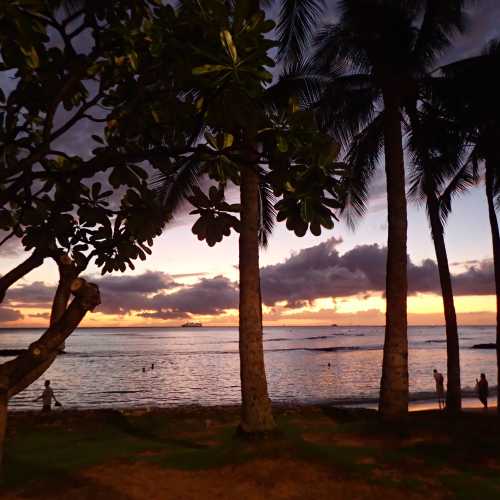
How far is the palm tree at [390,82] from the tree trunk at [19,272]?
10.8 meters

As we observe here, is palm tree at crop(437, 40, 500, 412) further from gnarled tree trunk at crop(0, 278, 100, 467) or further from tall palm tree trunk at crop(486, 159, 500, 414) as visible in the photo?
gnarled tree trunk at crop(0, 278, 100, 467)

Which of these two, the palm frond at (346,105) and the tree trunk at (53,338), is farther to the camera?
the palm frond at (346,105)

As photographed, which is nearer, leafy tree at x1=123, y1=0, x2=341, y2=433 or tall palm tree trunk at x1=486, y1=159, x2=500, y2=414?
leafy tree at x1=123, y1=0, x2=341, y2=433

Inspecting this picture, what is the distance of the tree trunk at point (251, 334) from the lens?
12.2 meters

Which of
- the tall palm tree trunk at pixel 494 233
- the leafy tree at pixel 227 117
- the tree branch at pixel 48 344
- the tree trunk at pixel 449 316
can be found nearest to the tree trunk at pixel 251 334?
the leafy tree at pixel 227 117

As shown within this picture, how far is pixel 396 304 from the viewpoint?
571 inches

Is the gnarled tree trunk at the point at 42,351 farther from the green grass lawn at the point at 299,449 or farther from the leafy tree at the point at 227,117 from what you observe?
the green grass lawn at the point at 299,449

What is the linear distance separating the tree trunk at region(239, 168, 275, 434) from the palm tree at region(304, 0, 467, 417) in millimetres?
4047

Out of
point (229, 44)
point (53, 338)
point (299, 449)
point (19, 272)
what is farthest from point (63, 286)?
point (299, 449)

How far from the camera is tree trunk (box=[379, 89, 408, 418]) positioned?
47.1 ft

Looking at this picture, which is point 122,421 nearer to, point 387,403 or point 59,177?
point 387,403

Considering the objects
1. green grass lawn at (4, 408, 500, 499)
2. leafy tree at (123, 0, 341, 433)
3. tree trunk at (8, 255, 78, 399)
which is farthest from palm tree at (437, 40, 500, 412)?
tree trunk at (8, 255, 78, 399)

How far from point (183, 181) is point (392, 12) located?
26.0ft

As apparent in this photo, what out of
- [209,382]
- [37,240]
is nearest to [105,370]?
[209,382]
